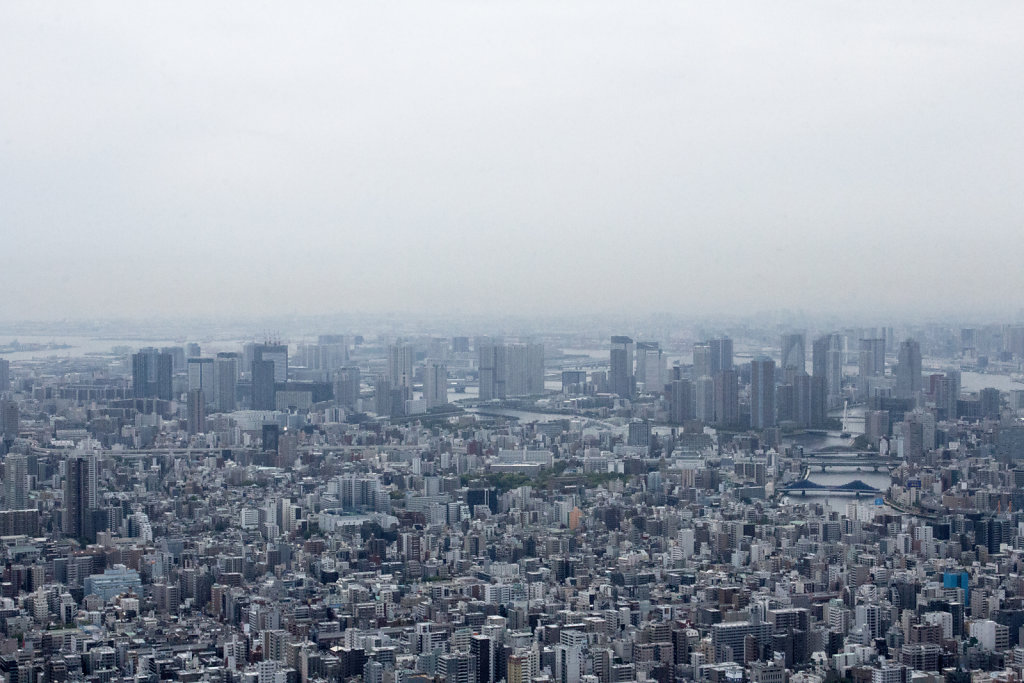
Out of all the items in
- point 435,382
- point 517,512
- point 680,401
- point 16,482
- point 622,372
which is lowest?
point 517,512

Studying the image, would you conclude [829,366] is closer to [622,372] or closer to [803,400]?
[803,400]

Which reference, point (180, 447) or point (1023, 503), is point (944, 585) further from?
point (180, 447)

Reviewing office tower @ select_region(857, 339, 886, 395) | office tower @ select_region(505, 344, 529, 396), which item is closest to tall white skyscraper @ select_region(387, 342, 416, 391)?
office tower @ select_region(505, 344, 529, 396)

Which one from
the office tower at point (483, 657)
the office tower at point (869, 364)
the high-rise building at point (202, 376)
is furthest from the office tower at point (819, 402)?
the office tower at point (483, 657)

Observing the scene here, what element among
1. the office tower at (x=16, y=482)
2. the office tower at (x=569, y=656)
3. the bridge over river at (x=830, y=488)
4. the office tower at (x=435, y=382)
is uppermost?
the office tower at (x=435, y=382)

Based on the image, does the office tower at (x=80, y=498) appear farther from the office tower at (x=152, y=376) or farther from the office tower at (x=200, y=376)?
the office tower at (x=200, y=376)

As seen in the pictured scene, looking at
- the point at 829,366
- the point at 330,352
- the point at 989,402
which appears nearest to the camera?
the point at 989,402

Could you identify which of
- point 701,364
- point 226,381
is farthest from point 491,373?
point 226,381

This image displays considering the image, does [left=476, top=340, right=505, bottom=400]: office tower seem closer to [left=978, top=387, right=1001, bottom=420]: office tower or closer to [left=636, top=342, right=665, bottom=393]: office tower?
[left=636, top=342, right=665, bottom=393]: office tower
